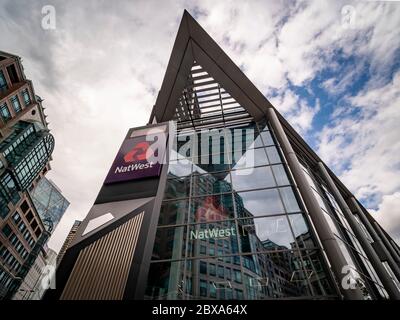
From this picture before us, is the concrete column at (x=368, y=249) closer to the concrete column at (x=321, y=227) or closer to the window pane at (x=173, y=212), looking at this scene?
the concrete column at (x=321, y=227)

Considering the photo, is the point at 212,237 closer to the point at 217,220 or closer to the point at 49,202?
the point at 217,220

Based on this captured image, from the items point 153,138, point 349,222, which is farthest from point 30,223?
point 349,222

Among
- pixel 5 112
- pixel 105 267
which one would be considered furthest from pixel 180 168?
pixel 5 112

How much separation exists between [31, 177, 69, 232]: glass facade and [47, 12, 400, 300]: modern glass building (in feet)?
300

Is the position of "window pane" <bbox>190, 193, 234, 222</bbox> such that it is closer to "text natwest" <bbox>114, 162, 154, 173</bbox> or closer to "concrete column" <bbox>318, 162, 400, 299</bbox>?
"text natwest" <bbox>114, 162, 154, 173</bbox>

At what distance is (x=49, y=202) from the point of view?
92.2 m

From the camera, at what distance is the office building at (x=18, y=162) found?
3797 cm

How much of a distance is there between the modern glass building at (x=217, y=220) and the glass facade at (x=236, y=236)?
42 millimetres

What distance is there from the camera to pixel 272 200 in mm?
9695

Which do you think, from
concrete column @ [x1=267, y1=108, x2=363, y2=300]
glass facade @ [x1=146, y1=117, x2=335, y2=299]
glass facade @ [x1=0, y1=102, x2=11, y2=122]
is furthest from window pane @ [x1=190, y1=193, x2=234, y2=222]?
glass facade @ [x1=0, y1=102, x2=11, y2=122]

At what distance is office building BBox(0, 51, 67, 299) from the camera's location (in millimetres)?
37969

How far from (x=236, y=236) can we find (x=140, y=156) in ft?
22.7

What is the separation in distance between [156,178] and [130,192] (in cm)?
144

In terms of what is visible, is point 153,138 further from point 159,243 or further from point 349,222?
point 349,222
